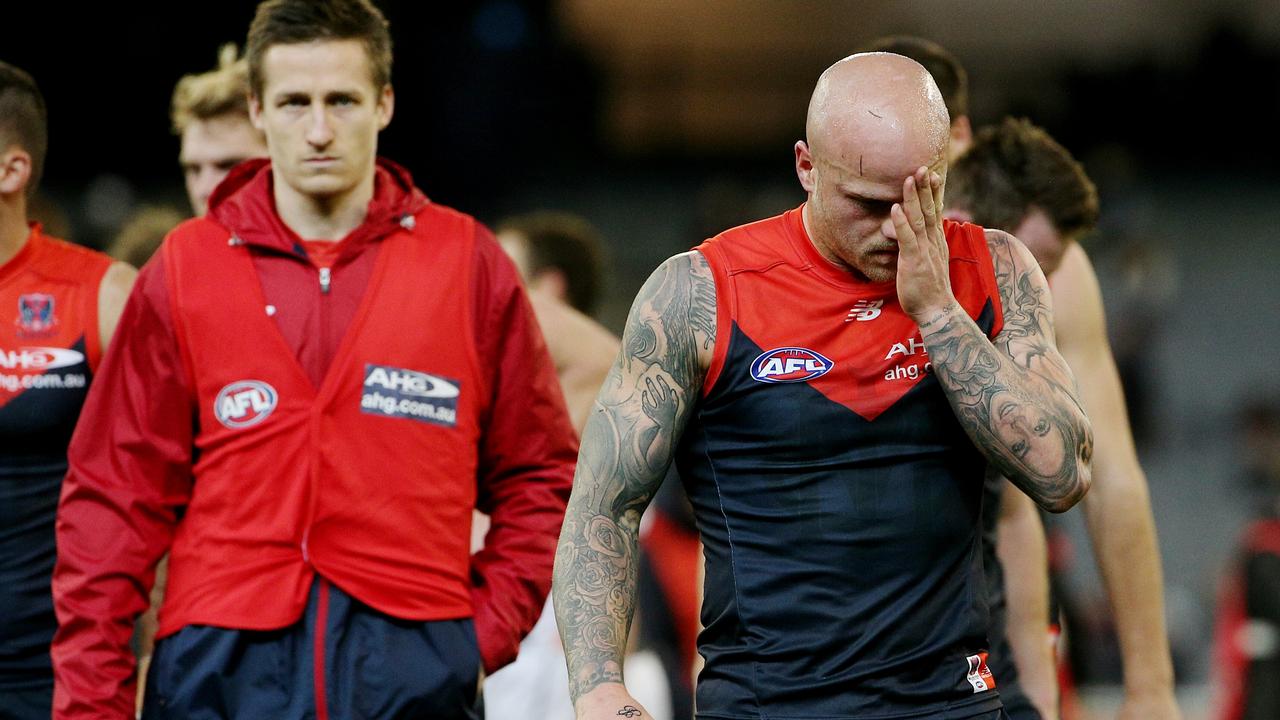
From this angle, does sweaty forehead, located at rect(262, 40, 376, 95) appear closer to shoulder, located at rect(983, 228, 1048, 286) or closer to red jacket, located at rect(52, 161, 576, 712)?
red jacket, located at rect(52, 161, 576, 712)

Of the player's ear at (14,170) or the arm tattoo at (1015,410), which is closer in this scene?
the arm tattoo at (1015,410)

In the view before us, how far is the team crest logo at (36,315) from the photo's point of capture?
13.1 feet

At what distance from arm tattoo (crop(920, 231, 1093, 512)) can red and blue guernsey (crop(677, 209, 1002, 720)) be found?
0.12m

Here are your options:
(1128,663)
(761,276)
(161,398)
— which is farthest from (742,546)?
(1128,663)

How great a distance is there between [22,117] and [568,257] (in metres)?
2.40

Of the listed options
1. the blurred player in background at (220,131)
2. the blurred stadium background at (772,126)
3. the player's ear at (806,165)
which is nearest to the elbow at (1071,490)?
the player's ear at (806,165)

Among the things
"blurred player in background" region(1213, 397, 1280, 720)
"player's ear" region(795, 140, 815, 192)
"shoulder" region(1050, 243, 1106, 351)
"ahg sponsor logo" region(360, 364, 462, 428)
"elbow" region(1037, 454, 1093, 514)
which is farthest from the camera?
"blurred player in background" region(1213, 397, 1280, 720)

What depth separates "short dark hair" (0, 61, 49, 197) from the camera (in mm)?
4137

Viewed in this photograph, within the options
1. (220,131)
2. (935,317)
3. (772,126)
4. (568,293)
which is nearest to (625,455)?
(935,317)

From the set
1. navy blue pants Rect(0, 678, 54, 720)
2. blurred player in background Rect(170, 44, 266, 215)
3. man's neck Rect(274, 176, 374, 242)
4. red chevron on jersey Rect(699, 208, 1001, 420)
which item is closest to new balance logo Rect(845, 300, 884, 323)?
red chevron on jersey Rect(699, 208, 1001, 420)

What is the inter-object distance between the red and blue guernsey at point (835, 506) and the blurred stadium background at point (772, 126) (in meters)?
9.26

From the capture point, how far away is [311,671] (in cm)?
352

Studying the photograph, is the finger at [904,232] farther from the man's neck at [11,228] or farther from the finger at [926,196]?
the man's neck at [11,228]

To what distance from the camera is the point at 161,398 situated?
3.62 metres
